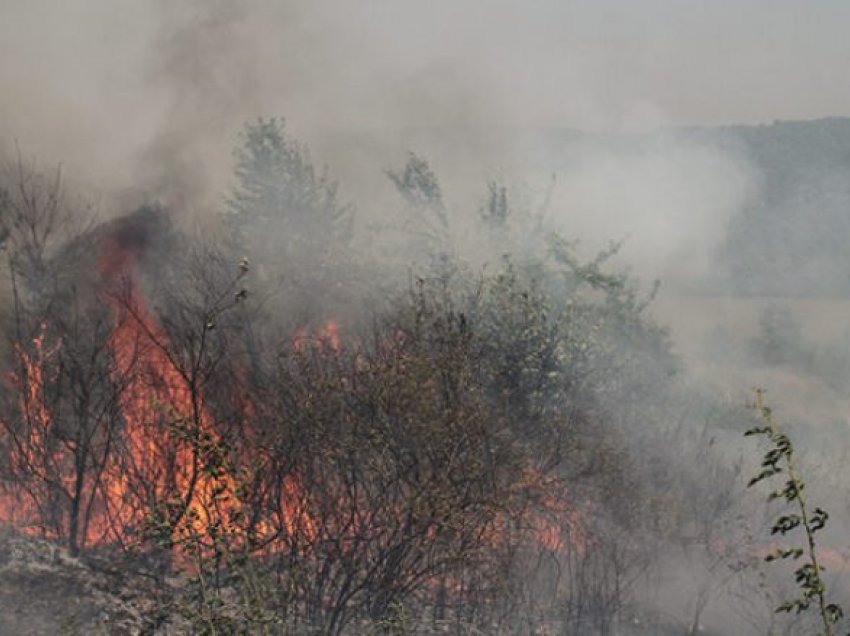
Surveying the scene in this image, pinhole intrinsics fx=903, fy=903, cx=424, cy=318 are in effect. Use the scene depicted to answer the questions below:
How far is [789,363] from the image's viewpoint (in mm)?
45125

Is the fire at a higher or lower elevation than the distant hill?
lower

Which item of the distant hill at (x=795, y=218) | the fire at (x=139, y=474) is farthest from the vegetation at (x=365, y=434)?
the distant hill at (x=795, y=218)

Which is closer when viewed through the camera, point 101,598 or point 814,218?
point 101,598

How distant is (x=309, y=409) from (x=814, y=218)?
6208cm

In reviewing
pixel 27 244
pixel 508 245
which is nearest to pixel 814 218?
pixel 508 245

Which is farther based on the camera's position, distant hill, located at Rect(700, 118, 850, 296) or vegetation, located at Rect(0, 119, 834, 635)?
distant hill, located at Rect(700, 118, 850, 296)

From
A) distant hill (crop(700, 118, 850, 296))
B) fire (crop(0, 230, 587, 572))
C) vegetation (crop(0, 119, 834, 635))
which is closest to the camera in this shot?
vegetation (crop(0, 119, 834, 635))

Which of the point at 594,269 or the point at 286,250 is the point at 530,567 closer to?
the point at 594,269


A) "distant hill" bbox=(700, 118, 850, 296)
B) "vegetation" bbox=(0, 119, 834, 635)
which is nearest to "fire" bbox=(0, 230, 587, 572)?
"vegetation" bbox=(0, 119, 834, 635)

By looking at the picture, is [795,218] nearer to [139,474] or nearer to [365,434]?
[139,474]

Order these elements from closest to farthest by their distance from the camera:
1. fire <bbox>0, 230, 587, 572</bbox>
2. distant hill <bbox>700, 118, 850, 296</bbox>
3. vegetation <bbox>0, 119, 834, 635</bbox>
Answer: vegetation <bbox>0, 119, 834, 635</bbox>, fire <bbox>0, 230, 587, 572</bbox>, distant hill <bbox>700, 118, 850, 296</bbox>

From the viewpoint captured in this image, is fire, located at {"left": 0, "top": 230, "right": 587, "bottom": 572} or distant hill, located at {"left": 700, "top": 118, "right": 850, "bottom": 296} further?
distant hill, located at {"left": 700, "top": 118, "right": 850, "bottom": 296}

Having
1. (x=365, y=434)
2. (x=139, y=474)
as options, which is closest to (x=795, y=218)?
(x=139, y=474)

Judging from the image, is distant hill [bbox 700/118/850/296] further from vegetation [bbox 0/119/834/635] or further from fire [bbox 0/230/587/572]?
fire [bbox 0/230/587/572]
